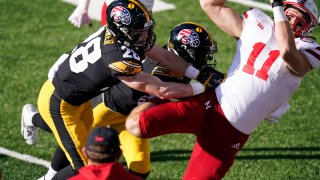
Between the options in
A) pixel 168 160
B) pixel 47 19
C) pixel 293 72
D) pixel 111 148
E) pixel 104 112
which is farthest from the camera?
pixel 47 19

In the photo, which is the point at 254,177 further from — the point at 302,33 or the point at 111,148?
the point at 111,148

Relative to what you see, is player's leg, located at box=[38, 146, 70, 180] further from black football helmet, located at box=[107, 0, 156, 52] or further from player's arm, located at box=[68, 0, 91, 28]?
player's arm, located at box=[68, 0, 91, 28]

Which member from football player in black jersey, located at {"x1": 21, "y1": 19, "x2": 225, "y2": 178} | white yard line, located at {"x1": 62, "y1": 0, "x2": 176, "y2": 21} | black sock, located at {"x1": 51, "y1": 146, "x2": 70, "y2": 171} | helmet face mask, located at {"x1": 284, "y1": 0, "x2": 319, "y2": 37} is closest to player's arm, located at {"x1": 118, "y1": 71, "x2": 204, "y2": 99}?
football player in black jersey, located at {"x1": 21, "y1": 19, "x2": 225, "y2": 178}

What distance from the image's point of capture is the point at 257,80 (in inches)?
247

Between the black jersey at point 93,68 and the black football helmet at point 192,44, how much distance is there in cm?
60

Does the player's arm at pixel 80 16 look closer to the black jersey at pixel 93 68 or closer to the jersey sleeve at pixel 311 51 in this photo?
the black jersey at pixel 93 68

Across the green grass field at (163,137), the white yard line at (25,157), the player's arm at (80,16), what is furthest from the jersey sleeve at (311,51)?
the white yard line at (25,157)

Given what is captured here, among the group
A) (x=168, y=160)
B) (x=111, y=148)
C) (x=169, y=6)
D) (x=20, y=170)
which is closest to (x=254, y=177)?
(x=168, y=160)

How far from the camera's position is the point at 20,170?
7.80 metres

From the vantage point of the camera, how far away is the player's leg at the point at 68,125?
6.75 m

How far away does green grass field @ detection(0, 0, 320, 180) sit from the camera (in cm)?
796

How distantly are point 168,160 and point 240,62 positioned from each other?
2.12m

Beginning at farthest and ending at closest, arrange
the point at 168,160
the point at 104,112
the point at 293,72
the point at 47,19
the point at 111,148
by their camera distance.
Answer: the point at 47,19
the point at 168,160
the point at 104,112
the point at 293,72
the point at 111,148

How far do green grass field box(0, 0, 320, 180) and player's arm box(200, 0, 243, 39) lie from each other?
6.11ft
